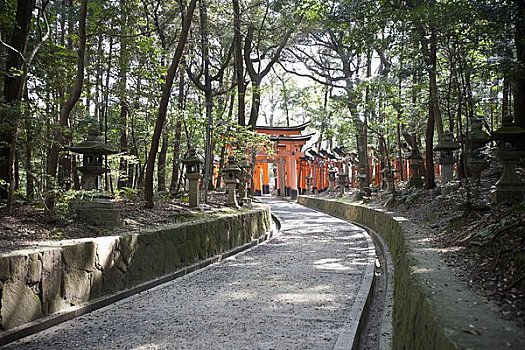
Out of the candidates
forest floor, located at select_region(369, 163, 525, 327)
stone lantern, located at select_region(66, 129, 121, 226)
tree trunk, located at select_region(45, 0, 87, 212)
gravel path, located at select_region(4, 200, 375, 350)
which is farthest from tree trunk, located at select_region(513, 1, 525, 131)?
tree trunk, located at select_region(45, 0, 87, 212)

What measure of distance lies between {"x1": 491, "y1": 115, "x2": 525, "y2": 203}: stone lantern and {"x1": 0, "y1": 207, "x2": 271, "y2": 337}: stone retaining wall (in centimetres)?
527

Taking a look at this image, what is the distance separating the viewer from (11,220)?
703 centimetres

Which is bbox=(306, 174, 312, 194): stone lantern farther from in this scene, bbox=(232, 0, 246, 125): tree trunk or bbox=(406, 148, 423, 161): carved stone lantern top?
bbox=(406, 148, 423, 161): carved stone lantern top

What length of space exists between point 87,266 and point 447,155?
9157 millimetres

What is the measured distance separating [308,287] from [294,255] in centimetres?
323

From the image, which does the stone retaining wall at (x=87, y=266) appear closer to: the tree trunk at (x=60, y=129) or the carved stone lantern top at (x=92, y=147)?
the tree trunk at (x=60, y=129)

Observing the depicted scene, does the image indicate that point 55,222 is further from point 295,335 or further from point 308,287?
point 295,335

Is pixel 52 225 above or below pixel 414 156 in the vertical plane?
below

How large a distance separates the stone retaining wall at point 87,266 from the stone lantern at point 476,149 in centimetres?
542

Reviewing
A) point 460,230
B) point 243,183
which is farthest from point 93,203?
point 243,183

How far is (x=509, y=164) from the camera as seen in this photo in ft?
23.3

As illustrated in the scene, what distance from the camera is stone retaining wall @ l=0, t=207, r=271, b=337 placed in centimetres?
446

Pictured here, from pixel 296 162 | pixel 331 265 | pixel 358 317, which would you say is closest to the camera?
pixel 358 317

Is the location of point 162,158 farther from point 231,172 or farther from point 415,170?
point 415,170
